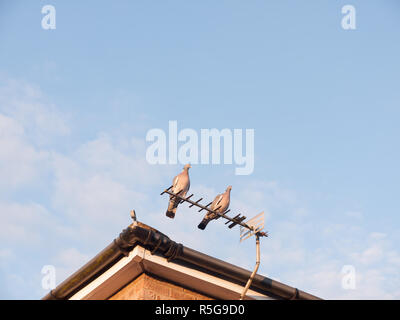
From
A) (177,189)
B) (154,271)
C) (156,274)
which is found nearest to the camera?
(154,271)

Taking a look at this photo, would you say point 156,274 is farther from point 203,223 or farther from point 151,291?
point 203,223

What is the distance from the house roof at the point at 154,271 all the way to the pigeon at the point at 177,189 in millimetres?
1533

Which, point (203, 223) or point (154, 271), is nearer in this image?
point (154, 271)

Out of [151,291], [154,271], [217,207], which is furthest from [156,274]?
[217,207]

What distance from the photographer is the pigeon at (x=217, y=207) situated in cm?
1260

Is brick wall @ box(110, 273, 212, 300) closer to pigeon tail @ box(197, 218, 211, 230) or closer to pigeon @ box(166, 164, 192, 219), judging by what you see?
pigeon tail @ box(197, 218, 211, 230)


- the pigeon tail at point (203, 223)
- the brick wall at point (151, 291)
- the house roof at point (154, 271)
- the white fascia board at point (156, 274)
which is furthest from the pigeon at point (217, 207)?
the brick wall at point (151, 291)

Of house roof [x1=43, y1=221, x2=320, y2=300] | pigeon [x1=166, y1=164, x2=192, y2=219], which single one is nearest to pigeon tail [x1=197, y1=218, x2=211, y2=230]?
pigeon [x1=166, y1=164, x2=192, y2=219]

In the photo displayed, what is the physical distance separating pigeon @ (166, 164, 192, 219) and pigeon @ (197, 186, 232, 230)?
65 cm

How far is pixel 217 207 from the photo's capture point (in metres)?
12.7

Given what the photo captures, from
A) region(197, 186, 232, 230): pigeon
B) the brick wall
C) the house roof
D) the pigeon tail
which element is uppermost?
region(197, 186, 232, 230): pigeon

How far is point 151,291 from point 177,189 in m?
2.40

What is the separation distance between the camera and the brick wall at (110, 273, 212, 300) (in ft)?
36.3
